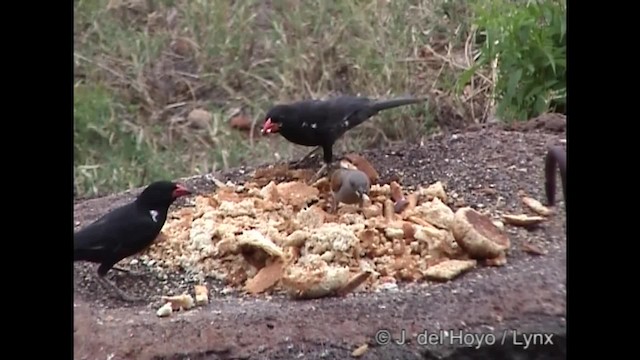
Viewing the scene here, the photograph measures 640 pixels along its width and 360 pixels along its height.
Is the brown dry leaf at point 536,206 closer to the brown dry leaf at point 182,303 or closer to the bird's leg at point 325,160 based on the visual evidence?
the bird's leg at point 325,160

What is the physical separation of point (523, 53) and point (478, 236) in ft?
1.20

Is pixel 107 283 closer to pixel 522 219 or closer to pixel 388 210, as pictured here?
pixel 388 210

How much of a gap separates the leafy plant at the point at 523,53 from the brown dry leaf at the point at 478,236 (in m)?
0.24

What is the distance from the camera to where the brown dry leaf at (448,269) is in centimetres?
203

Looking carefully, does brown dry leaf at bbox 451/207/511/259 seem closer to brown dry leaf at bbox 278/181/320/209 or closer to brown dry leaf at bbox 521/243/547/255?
brown dry leaf at bbox 521/243/547/255

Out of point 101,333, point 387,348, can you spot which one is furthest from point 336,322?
point 101,333

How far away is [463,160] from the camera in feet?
7.19

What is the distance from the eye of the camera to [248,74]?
7.41 feet

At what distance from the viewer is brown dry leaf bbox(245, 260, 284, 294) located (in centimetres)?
205

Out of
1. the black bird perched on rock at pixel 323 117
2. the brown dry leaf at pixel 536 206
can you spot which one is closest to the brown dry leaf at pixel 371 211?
the black bird perched on rock at pixel 323 117

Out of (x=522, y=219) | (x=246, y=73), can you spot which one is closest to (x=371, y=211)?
(x=522, y=219)

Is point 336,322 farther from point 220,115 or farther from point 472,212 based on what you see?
point 220,115

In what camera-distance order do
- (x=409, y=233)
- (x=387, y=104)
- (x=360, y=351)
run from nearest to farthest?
1. (x=360, y=351)
2. (x=409, y=233)
3. (x=387, y=104)

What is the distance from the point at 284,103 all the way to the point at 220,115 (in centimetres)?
13
